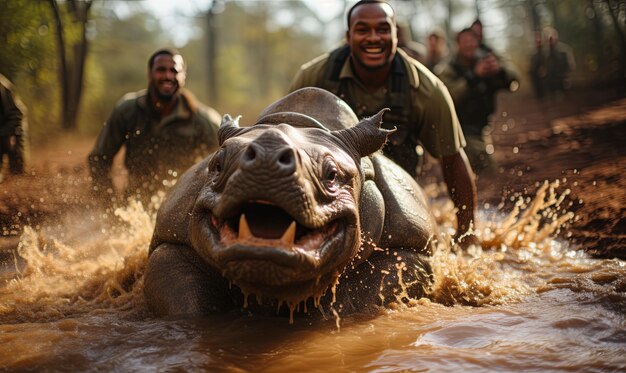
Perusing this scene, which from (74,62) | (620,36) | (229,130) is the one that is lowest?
(229,130)

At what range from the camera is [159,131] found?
7.38 m

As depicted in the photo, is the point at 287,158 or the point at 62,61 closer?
the point at 287,158

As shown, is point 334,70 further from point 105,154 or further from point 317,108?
point 105,154

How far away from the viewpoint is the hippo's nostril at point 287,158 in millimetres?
2811

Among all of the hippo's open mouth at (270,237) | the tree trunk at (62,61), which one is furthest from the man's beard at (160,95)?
the tree trunk at (62,61)

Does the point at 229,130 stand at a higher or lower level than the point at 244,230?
higher

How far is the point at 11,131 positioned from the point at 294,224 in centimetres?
593

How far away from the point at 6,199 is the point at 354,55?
4.26 meters

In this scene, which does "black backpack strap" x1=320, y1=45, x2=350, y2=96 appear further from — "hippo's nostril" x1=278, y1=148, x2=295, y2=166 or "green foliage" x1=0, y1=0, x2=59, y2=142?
"green foliage" x1=0, y1=0, x2=59, y2=142

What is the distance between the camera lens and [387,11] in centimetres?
529

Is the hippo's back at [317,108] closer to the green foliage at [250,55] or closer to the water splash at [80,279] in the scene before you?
the water splash at [80,279]

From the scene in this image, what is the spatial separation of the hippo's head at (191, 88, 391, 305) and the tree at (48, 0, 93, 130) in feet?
34.7

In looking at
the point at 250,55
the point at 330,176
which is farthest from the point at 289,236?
the point at 250,55

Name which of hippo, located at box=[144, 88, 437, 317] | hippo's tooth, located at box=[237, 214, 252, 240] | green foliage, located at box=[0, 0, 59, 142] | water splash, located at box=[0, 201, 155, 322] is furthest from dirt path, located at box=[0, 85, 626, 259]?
hippo's tooth, located at box=[237, 214, 252, 240]
